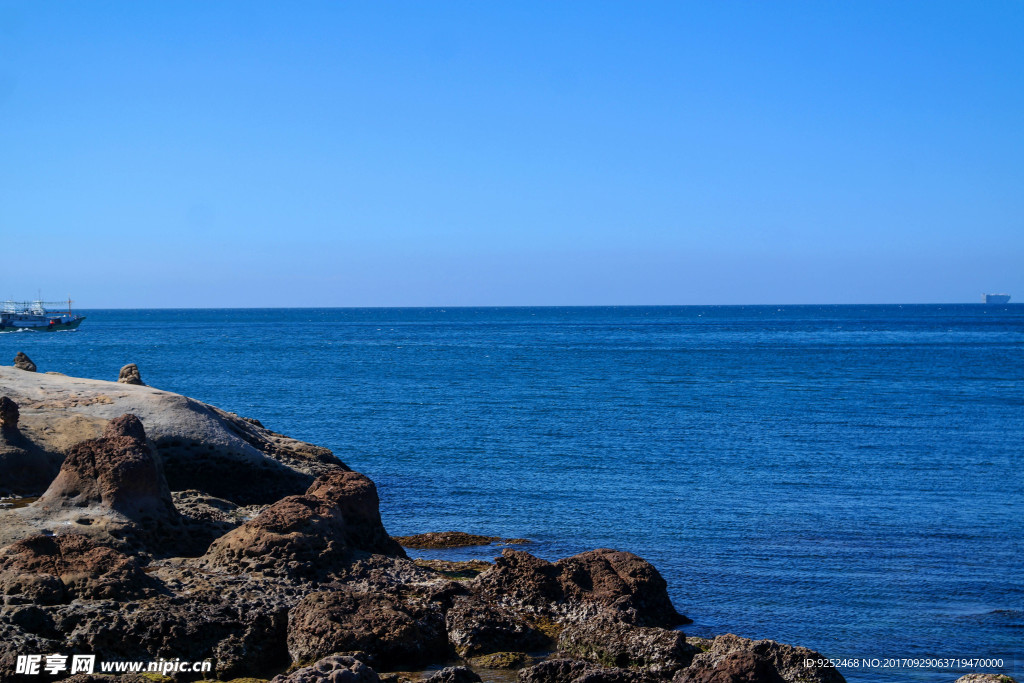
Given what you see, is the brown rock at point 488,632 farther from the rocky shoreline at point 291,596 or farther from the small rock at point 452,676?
the small rock at point 452,676

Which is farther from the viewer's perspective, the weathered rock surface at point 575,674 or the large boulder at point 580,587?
the large boulder at point 580,587

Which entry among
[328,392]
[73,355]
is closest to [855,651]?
[328,392]

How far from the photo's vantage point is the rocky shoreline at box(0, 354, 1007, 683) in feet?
34.8

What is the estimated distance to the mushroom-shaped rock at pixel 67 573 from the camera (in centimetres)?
1098

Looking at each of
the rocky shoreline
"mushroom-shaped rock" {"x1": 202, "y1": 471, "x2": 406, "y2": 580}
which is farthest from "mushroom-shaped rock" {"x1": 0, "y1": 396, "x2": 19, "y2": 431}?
"mushroom-shaped rock" {"x1": 202, "y1": 471, "x2": 406, "y2": 580}

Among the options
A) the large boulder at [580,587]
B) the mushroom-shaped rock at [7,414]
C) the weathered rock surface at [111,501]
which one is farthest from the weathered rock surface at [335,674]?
the mushroom-shaped rock at [7,414]

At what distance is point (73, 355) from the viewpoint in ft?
291

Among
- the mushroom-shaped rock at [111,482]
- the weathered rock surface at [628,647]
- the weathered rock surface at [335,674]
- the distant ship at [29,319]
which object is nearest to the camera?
the weathered rock surface at [335,674]

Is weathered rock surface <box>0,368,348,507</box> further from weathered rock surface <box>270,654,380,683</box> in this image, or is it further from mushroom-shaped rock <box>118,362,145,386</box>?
weathered rock surface <box>270,654,380,683</box>

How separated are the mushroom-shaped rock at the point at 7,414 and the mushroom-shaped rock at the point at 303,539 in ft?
19.7

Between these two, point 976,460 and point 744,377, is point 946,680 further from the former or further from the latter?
point 744,377

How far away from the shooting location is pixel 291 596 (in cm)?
1204

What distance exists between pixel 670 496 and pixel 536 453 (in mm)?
7585

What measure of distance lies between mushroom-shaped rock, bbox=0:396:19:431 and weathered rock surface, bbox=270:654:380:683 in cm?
1014
